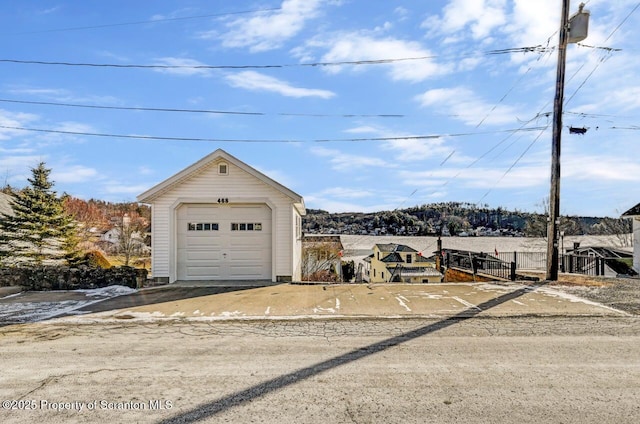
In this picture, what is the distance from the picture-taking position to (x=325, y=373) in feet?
16.8

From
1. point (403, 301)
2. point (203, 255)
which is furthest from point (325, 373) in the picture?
point (203, 255)

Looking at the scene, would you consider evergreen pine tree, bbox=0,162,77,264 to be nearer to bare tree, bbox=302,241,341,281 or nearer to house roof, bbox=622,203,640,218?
bare tree, bbox=302,241,341,281

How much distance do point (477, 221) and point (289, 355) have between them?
3510 centimetres

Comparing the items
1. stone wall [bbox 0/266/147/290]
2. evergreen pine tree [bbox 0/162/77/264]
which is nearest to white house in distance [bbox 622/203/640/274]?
stone wall [bbox 0/266/147/290]

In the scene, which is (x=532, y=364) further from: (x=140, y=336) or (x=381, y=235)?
(x=381, y=235)

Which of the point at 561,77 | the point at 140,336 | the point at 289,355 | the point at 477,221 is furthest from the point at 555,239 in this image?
the point at 477,221

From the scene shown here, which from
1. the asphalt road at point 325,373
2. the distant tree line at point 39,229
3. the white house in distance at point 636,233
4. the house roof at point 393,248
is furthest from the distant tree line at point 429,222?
the asphalt road at point 325,373

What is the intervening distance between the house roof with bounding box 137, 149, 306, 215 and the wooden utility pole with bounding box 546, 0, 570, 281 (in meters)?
7.89

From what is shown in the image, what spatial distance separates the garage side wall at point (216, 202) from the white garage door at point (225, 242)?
1.10 ft

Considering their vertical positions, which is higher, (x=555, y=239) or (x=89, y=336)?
(x=555, y=239)

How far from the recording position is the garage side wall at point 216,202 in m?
13.9

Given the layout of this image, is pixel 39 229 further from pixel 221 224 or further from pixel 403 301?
pixel 403 301

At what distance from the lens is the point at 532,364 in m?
5.44

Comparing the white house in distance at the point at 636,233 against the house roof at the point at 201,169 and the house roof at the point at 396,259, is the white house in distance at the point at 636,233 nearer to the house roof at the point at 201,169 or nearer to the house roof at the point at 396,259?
the house roof at the point at 396,259
